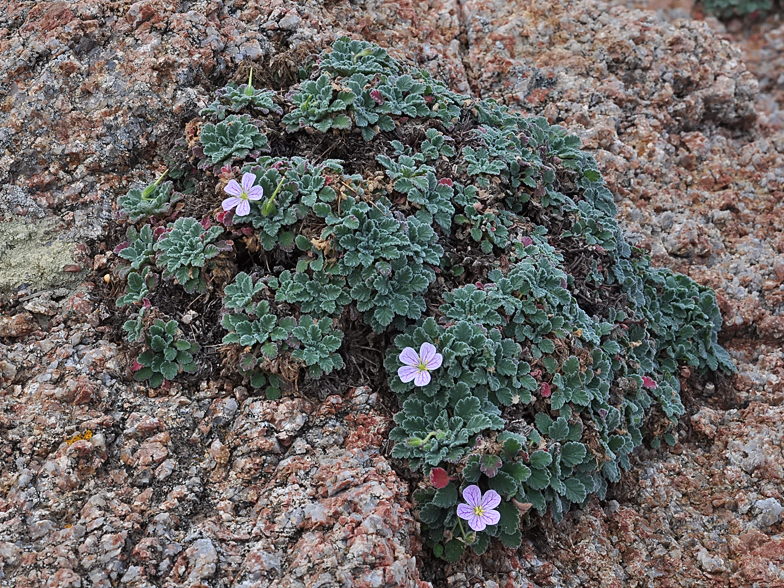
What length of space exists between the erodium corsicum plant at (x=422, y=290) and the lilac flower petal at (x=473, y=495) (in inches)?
0.5

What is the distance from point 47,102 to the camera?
3.85 m

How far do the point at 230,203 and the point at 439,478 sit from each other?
1.66m

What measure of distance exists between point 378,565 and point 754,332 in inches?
124

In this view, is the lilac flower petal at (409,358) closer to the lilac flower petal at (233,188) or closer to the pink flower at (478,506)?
the pink flower at (478,506)

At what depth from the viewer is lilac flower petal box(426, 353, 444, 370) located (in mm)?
3140

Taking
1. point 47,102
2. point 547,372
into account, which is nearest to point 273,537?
point 547,372

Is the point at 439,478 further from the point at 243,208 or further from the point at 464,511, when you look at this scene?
the point at 243,208

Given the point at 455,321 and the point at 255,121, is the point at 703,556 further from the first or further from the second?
the point at 255,121

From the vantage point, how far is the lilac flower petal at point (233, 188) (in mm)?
3342

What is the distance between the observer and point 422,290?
3.37m

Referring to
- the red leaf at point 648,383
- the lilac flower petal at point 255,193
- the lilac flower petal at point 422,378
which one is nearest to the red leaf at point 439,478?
the lilac flower petal at point 422,378

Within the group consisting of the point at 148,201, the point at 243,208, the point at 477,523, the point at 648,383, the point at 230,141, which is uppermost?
the point at 230,141

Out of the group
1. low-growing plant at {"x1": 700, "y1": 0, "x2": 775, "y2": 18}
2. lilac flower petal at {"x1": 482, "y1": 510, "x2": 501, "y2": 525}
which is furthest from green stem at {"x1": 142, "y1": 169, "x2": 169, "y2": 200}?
low-growing plant at {"x1": 700, "y1": 0, "x2": 775, "y2": 18}

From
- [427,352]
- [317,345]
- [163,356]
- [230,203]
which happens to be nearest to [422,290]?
[427,352]
